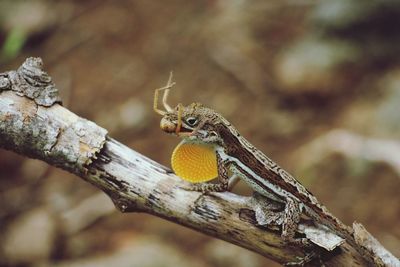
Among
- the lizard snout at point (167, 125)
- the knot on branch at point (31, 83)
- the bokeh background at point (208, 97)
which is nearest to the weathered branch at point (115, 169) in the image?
the knot on branch at point (31, 83)

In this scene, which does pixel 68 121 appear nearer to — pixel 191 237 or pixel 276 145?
pixel 191 237

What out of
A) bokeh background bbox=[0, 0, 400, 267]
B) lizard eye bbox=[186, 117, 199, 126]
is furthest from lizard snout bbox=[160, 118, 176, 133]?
bokeh background bbox=[0, 0, 400, 267]

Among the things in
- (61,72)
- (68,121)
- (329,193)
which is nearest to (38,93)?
(68,121)

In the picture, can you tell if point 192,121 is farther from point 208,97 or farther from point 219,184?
point 208,97

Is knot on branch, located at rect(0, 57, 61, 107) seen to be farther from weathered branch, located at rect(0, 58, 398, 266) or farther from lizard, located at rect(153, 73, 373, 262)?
lizard, located at rect(153, 73, 373, 262)

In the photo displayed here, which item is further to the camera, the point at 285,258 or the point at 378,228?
the point at 378,228

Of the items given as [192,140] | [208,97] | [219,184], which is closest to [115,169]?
[192,140]

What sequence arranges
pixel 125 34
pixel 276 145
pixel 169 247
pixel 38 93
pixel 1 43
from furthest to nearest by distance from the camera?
pixel 125 34 → pixel 1 43 → pixel 276 145 → pixel 169 247 → pixel 38 93
